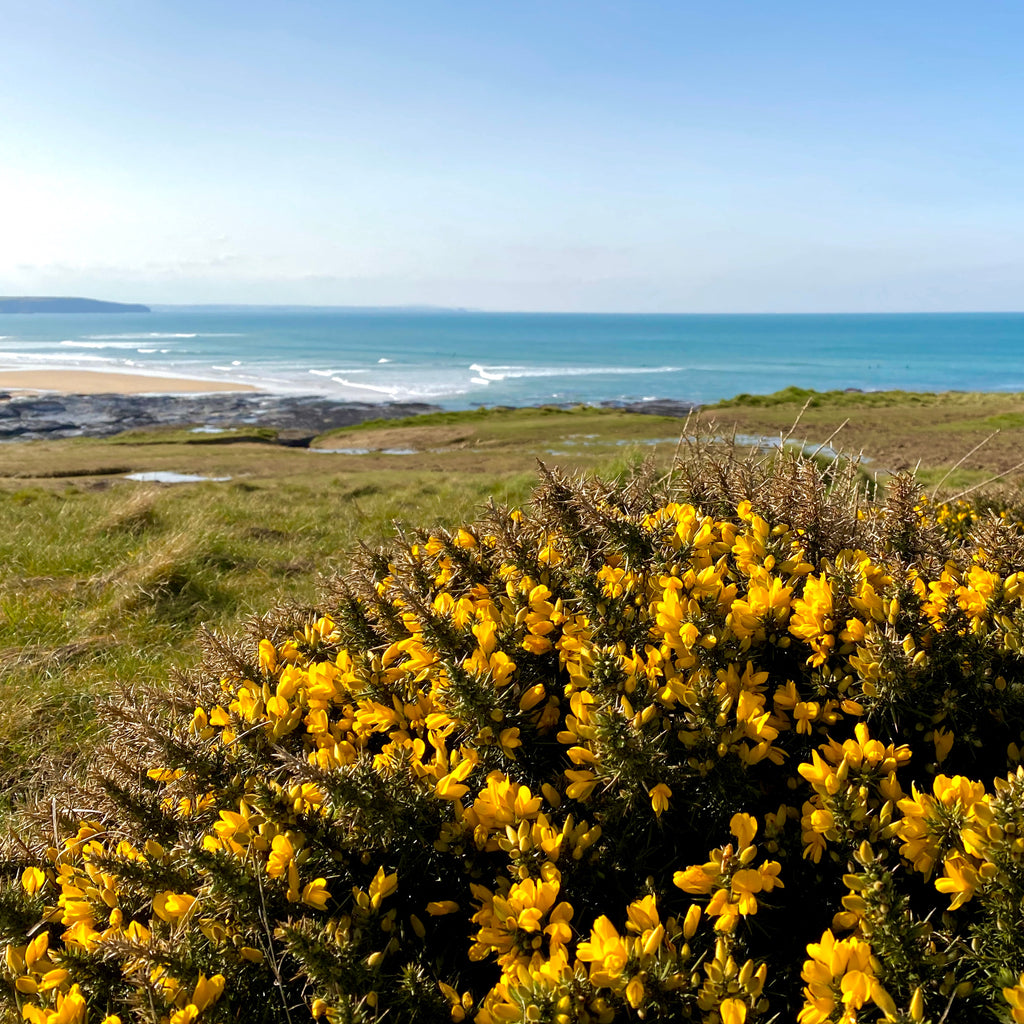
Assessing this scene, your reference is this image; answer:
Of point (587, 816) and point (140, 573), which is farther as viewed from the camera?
point (140, 573)

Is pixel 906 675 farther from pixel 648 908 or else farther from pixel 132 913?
pixel 132 913

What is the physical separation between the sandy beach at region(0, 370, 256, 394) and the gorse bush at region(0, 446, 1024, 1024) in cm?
5329

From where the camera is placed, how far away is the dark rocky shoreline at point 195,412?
122 feet

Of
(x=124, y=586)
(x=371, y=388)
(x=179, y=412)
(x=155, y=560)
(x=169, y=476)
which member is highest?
(x=371, y=388)

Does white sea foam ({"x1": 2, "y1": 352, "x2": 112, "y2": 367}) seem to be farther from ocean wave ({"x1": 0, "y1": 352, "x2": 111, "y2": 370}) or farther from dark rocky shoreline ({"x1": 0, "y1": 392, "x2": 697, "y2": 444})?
dark rocky shoreline ({"x1": 0, "y1": 392, "x2": 697, "y2": 444})

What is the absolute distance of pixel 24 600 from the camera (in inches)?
208

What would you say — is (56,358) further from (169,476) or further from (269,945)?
(269,945)

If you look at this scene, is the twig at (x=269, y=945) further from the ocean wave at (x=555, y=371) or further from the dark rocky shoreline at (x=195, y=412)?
the ocean wave at (x=555, y=371)

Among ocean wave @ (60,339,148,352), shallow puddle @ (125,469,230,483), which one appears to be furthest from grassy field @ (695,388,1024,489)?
ocean wave @ (60,339,148,352)

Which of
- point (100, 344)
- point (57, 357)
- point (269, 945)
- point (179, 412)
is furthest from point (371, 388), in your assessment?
point (100, 344)

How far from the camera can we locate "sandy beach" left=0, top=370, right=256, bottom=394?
50469 mm

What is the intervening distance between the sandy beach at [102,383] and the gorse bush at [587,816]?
53285 mm

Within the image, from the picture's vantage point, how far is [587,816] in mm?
1756

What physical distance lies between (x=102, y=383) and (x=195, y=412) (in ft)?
56.3
